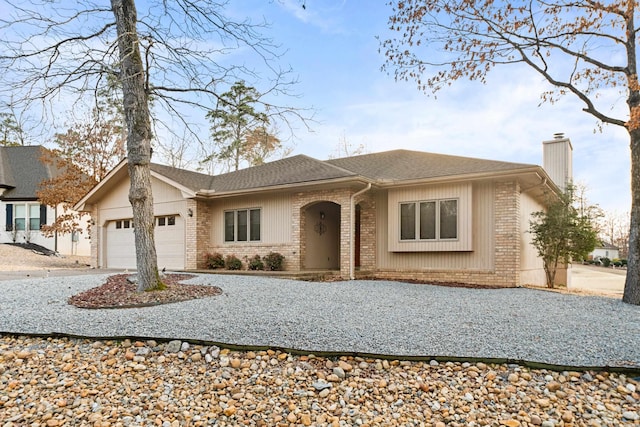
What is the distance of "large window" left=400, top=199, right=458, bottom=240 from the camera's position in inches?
416

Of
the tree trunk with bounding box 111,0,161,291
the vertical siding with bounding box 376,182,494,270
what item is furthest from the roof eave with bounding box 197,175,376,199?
the tree trunk with bounding box 111,0,161,291

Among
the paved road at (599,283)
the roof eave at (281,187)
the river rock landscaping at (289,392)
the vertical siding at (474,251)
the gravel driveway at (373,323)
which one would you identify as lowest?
the paved road at (599,283)

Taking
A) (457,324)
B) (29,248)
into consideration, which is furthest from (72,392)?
(29,248)

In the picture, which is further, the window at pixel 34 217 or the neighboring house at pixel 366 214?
the window at pixel 34 217

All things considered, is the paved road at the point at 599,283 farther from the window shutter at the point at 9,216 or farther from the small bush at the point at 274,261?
the window shutter at the point at 9,216

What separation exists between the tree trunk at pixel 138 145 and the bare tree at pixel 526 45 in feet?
Result: 18.1

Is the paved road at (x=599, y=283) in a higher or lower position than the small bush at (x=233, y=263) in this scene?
lower

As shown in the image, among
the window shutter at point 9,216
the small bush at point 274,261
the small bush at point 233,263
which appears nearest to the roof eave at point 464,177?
the small bush at point 274,261

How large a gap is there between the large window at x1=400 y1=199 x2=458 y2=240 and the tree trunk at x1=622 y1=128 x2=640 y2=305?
3.61m

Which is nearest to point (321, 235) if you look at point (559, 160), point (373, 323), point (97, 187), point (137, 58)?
point (137, 58)

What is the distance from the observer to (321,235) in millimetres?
13289

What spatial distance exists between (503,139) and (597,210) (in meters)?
4.03

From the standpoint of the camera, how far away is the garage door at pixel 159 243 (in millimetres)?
14523

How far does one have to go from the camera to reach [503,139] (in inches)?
563
